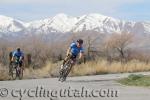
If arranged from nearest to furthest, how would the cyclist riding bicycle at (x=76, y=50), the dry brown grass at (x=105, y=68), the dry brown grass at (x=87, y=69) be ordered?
the cyclist riding bicycle at (x=76, y=50)
the dry brown grass at (x=87, y=69)
the dry brown grass at (x=105, y=68)

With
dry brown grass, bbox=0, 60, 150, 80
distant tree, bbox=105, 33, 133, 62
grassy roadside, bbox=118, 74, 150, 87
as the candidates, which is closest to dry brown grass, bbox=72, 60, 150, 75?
dry brown grass, bbox=0, 60, 150, 80

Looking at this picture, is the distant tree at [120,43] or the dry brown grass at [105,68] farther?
the distant tree at [120,43]

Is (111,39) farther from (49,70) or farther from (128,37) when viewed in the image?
(49,70)

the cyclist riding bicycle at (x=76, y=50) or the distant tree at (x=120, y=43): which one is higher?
the distant tree at (x=120, y=43)

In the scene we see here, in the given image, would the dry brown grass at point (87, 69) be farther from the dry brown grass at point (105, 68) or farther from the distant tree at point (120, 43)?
the distant tree at point (120, 43)

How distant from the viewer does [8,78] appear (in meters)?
26.6

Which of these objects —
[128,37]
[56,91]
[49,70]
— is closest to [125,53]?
[128,37]

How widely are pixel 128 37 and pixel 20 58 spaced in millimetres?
23942

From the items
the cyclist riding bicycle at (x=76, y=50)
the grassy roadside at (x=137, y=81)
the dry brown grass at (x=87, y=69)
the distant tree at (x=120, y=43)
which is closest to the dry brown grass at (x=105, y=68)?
the dry brown grass at (x=87, y=69)

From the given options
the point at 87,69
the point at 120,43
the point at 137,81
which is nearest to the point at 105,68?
the point at 87,69

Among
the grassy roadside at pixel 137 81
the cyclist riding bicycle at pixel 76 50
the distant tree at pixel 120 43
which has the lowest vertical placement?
the grassy roadside at pixel 137 81

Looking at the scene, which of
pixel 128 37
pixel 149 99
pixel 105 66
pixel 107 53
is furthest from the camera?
pixel 128 37

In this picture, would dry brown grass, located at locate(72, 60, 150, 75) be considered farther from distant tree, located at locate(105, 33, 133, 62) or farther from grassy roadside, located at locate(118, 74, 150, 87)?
distant tree, located at locate(105, 33, 133, 62)

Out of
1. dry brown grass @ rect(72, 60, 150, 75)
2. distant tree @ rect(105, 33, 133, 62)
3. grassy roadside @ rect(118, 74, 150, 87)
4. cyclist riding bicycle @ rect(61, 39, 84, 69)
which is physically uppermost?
distant tree @ rect(105, 33, 133, 62)
